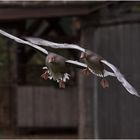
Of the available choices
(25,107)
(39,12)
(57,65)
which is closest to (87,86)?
(39,12)

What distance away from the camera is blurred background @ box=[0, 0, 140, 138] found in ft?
22.5

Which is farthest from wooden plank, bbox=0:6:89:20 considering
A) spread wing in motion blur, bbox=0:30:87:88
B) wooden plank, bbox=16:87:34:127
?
spread wing in motion blur, bbox=0:30:87:88

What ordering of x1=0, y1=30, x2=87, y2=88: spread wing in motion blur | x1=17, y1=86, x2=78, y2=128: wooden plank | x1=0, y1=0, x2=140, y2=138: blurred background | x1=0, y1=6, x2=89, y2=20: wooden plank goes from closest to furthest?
x1=0, y1=30, x2=87, y2=88: spread wing in motion blur, x1=0, y1=0, x2=140, y2=138: blurred background, x1=0, y1=6, x2=89, y2=20: wooden plank, x1=17, y1=86, x2=78, y2=128: wooden plank

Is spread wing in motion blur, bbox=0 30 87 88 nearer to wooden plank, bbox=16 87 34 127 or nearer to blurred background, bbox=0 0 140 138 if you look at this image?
blurred background, bbox=0 0 140 138

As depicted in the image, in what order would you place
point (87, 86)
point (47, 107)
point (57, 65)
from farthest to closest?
point (47, 107) < point (87, 86) < point (57, 65)

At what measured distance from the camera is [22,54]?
36.1 feet

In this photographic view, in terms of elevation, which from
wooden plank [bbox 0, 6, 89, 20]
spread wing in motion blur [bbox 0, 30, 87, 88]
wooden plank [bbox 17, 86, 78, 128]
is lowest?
spread wing in motion blur [bbox 0, 30, 87, 88]

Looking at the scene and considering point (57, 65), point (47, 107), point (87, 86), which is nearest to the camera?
point (57, 65)

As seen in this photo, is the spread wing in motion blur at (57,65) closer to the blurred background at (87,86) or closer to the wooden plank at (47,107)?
the blurred background at (87,86)

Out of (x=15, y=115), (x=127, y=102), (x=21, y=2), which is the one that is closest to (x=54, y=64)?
(x=127, y=102)

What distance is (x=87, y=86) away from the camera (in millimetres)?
7723

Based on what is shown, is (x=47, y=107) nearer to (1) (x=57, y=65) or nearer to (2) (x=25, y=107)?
(2) (x=25, y=107)

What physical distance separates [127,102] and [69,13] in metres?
1.61

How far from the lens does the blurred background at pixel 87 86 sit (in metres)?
6.84
